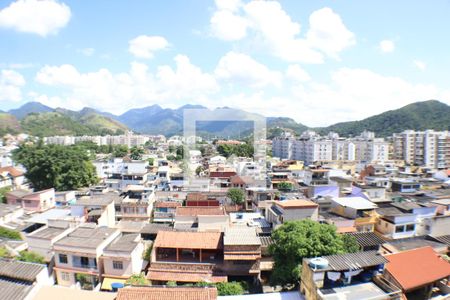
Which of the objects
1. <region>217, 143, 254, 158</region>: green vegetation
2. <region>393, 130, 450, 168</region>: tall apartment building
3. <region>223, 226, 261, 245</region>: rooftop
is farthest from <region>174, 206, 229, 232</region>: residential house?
<region>393, 130, 450, 168</region>: tall apartment building

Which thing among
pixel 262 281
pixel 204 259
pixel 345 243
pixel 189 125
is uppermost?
pixel 189 125

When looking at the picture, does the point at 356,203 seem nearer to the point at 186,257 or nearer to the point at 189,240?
the point at 189,240

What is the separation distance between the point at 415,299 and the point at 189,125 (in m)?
28.4

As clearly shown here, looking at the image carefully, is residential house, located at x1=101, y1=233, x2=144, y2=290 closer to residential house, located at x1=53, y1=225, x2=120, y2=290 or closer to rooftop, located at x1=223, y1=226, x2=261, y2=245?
residential house, located at x1=53, y1=225, x2=120, y2=290

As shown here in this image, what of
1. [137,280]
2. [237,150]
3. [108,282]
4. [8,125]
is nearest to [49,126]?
[8,125]

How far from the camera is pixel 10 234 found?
1936cm

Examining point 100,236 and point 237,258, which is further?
point 100,236

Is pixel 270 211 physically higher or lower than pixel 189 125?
lower

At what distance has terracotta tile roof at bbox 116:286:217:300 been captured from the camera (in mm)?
11070

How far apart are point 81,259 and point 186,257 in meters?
5.84

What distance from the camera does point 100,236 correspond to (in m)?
16.4

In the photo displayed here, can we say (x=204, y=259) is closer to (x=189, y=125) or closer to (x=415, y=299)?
(x=415, y=299)

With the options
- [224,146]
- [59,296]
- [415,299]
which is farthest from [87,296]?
[224,146]

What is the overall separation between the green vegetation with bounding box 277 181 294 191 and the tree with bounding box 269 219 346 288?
16516 mm
